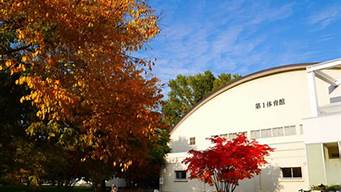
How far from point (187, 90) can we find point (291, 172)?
40018 millimetres

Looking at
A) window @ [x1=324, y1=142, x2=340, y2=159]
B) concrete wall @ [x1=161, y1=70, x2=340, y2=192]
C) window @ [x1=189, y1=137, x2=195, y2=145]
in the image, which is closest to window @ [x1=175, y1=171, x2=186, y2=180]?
concrete wall @ [x1=161, y1=70, x2=340, y2=192]

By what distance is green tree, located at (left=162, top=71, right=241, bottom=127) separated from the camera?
214 feet

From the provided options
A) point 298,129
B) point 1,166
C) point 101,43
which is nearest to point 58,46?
point 101,43

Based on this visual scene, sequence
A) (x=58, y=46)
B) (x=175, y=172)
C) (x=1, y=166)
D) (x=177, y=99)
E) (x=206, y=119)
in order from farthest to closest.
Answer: (x=177, y=99) < (x=206, y=119) < (x=175, y=172) < (x=1, y=166) < (x=58, y=46)

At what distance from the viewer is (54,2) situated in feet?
30.5

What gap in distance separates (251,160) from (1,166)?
1383 centimetres

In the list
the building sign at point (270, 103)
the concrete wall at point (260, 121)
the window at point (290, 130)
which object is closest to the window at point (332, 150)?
the concrete wall at point (260, 121)

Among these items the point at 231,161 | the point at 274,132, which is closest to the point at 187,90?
the point at 274,132

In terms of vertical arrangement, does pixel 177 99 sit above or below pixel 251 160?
above

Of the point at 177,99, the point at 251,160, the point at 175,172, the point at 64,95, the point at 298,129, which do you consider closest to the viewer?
the point at 64,95

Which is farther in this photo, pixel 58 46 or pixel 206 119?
pixel 206 119

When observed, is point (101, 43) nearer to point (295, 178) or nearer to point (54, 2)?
point (54, 2)

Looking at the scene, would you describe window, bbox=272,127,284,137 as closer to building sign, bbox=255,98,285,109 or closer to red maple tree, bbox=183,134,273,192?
building sign, bbox=255,98,285,109

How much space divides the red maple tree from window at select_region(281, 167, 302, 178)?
313 centimetres
